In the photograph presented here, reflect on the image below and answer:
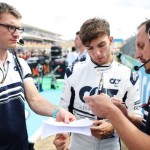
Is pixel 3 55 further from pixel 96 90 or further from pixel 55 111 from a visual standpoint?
pixel 96 90

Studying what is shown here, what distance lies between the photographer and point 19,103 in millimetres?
2318

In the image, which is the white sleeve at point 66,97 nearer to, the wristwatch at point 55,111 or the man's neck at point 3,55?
the wristwatch at point 55,111

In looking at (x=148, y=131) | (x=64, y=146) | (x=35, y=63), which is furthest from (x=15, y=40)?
(x=35, y=63)

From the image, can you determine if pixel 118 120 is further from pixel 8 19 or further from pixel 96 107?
pixel 8 19

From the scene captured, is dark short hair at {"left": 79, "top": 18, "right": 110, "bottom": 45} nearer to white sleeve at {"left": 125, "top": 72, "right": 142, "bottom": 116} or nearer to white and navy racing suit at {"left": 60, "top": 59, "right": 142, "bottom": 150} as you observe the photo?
white and navy racing suit at {"left": 60, "top": 59, "right": 142, "bottom": 150}

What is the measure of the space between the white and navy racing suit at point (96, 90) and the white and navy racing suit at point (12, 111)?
1.44ft

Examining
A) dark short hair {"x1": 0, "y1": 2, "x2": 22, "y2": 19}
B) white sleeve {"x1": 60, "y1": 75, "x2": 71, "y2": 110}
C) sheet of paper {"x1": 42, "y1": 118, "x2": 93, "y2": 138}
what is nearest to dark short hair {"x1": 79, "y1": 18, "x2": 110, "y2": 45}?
white sleeve {"x1": 60, "y1": 75, "x2": 71, "y2": 110}

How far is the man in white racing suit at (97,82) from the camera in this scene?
2479mm

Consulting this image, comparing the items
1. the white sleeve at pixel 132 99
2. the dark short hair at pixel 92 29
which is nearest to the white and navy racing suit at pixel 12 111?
the dark short hair at pixel 92 29

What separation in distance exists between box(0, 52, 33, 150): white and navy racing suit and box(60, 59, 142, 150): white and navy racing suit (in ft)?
1.44

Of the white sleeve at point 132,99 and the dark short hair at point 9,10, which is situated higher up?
the dark short hair at point 9,10

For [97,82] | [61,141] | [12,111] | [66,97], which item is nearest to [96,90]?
[97,82]

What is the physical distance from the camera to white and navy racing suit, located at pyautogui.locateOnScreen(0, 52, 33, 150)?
2.24 m

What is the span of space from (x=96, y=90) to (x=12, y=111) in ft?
2.35
